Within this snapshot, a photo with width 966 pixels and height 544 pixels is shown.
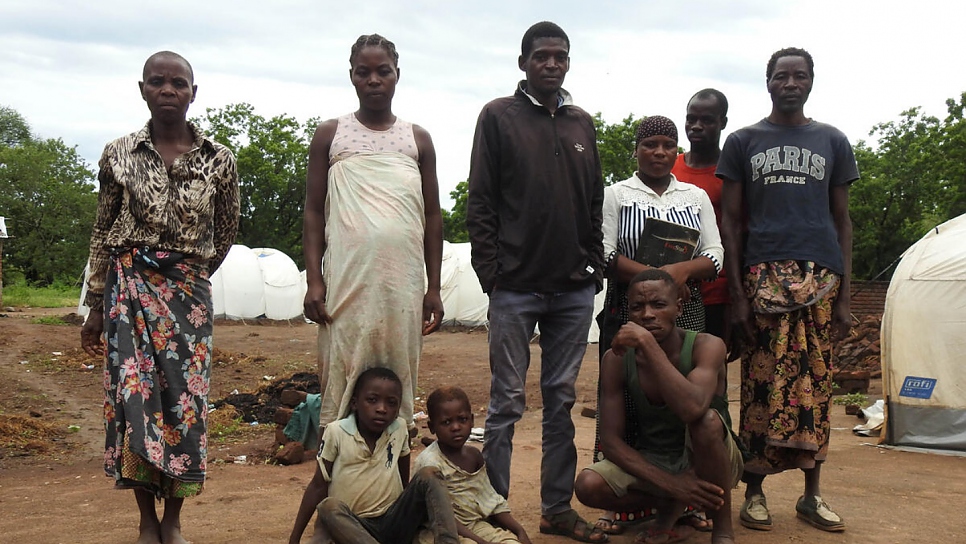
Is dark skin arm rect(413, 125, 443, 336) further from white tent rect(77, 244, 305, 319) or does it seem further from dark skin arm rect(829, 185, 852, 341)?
white tent rect(77, 244, 305, 319)

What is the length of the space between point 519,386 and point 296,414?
145 cm

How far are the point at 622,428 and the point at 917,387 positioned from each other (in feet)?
15.2

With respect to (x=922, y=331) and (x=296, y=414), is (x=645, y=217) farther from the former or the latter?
(x=922, y=331)

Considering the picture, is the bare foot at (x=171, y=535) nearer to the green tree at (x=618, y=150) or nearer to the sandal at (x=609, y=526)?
the sandal at (x=609, y=526)

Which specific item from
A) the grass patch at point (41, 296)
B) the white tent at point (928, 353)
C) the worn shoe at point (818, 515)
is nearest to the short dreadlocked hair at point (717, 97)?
the worn shoe at point (818, 515)

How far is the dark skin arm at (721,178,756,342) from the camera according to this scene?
399cm

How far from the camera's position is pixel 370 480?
331 centimetres

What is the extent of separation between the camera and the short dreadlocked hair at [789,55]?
13.3ft

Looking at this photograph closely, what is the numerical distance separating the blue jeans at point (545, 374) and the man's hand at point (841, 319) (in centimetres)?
122

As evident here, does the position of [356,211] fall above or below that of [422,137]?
below

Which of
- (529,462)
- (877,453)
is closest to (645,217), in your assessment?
(529,462)

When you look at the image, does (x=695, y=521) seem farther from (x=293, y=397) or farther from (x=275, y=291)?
(x=275, y=291)

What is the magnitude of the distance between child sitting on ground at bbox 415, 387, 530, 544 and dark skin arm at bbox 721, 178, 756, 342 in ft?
4.69

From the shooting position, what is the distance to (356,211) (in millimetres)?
3371
